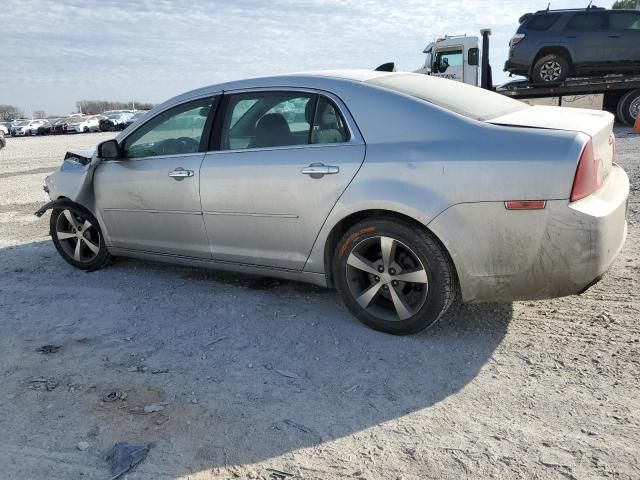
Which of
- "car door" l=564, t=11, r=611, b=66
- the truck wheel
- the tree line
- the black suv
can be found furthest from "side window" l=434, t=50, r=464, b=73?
the tree line

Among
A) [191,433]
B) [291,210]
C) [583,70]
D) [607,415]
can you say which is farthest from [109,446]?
[583,70]

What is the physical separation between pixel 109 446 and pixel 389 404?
52.9 inches

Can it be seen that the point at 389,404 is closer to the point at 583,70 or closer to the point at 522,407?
the point at 522,407

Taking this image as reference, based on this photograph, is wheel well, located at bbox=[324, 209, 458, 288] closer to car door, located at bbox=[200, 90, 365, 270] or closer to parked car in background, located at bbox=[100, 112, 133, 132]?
car door, located at bbox=[200, 90, 365, 270]

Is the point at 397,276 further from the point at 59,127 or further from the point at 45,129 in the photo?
the point at 45,129

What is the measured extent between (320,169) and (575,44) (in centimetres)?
1358

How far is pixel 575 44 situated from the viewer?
46.7 feet

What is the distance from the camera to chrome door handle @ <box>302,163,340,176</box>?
3383mm

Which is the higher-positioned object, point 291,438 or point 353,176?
point 353,176

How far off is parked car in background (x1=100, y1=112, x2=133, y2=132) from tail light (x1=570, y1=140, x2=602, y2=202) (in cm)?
4437

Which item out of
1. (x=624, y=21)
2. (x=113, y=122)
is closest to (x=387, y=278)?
(x=624, y=21)

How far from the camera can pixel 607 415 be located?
2508mm

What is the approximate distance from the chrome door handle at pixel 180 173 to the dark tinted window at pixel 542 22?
42.8 ft

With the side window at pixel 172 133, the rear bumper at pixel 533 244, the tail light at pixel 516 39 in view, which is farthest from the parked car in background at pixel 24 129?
the rear bumper at pixel 533 244
